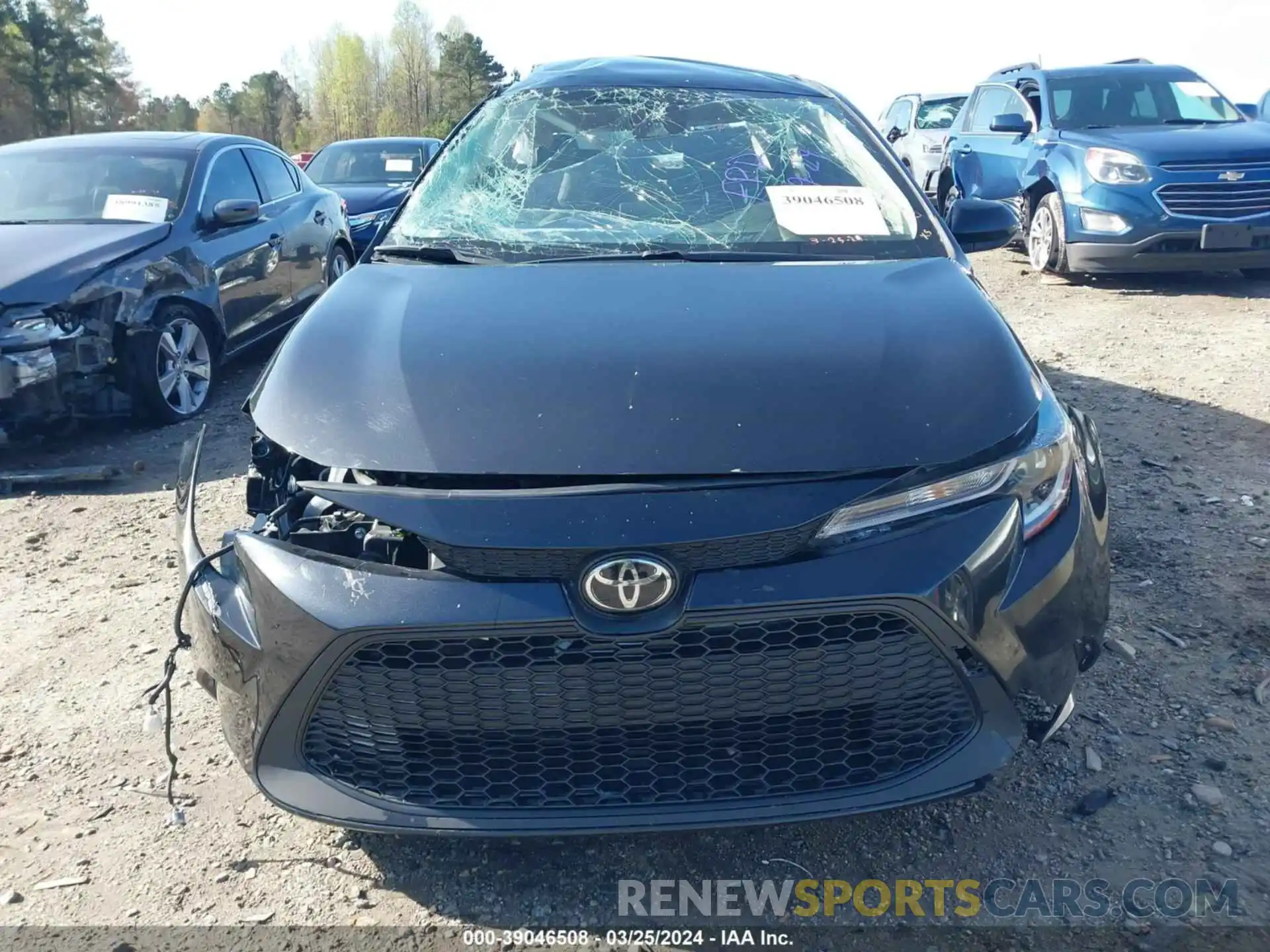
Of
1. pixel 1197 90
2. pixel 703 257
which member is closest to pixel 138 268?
pixel 703 257

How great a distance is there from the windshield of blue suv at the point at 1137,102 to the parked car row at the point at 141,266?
6.15 m

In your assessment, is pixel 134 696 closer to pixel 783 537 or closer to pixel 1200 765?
pixel 783 537

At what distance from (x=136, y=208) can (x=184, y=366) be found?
928 mm

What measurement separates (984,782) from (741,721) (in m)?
0.47

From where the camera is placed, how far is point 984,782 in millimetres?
1858

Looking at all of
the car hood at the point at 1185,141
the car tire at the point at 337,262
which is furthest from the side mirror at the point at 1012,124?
the car tire at the point at 337,262

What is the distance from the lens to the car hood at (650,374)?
187cm

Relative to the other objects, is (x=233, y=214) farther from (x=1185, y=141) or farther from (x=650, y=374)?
(x=1185, y=141)

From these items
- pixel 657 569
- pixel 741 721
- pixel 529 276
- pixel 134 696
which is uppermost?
pixel 529 276

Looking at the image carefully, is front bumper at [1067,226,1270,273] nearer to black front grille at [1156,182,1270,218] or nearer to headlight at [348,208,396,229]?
black front grille at [1156,182,1270,218]

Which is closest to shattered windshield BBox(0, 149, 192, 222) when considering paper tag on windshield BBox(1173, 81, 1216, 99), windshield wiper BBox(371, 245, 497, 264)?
windshield wiper BBox(371, 245, 497, 264)

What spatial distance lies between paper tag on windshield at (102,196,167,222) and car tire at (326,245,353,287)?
5.31 feet

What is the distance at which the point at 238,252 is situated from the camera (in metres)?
5.89

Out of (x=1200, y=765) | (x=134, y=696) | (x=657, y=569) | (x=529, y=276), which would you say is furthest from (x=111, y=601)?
(x=1200, y=765)
